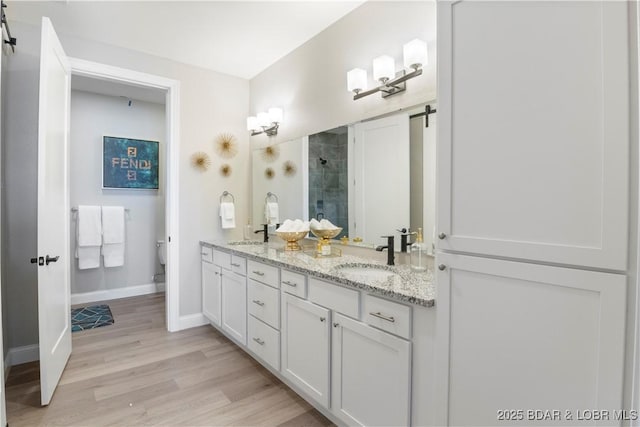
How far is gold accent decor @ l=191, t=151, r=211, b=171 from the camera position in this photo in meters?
3.32

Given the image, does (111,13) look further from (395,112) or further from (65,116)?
(395,112)

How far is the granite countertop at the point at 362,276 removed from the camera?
140 centimetres

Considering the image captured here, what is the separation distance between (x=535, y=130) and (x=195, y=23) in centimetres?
259

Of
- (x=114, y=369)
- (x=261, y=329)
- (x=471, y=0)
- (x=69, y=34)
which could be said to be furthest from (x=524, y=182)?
(x=69, y=34)

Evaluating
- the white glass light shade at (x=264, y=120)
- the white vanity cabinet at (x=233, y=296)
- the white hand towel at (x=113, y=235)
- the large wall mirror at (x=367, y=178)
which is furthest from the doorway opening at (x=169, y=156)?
the white hand towel at (x=113, y=235)

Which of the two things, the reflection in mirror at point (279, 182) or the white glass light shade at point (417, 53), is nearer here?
the white glass light shade at point (417, 53)

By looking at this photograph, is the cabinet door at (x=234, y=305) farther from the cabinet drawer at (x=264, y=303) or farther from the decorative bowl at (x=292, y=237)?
the decorative bowl at (x=292, y=237)

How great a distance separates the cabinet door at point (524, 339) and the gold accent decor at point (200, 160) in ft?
9.01

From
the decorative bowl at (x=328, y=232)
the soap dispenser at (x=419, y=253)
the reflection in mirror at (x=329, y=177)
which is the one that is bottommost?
the soap dispenser at (x=419, y=253)

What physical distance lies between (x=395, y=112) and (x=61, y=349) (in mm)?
2869

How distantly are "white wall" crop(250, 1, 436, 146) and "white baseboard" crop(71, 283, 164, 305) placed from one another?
274 cm

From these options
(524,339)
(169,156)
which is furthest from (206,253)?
(524,339)

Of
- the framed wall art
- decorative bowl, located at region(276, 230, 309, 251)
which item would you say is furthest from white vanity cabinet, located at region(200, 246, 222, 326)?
the framed wall art

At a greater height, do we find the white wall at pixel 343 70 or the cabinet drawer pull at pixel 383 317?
the white wall at pixel 343 70
